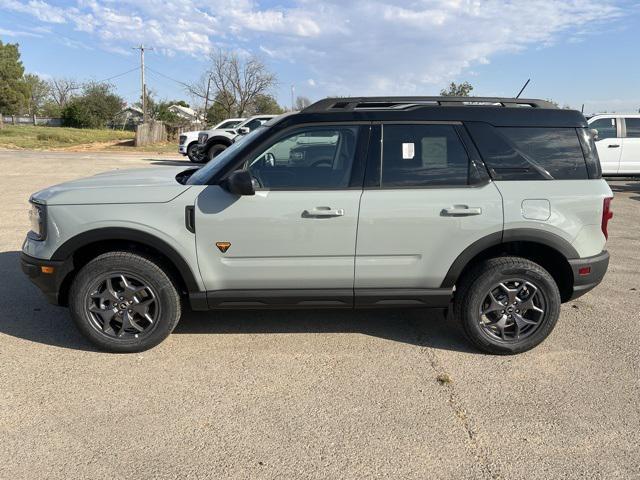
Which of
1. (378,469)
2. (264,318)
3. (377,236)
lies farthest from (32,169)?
(378,469)

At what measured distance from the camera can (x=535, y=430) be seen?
2.87 meters

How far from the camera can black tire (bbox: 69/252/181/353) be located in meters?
3.56

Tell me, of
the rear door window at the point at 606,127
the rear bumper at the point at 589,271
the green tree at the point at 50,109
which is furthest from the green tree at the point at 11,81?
the rear bumper at the point at 589,271

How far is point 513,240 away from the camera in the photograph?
11.9 feet

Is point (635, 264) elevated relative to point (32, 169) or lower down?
lower down

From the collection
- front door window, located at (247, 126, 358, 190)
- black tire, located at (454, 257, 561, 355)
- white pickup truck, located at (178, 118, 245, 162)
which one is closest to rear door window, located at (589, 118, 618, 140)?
black tire, located at (454, 257, 561, 355)

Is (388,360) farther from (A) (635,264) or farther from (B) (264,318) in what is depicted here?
(A) (635,264)

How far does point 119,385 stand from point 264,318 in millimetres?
1423

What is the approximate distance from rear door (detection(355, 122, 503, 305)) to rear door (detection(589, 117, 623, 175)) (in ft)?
36.8

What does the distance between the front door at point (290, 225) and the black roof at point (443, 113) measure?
10cm

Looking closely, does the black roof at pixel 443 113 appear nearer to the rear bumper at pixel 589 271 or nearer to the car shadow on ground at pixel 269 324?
the rear bumper at pixel 589 271

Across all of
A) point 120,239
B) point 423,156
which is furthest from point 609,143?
point 120,239

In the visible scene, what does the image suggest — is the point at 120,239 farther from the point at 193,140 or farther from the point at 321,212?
the point at 193,140

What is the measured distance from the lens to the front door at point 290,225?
3498 mm
